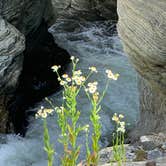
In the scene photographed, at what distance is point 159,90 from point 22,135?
3356 mm

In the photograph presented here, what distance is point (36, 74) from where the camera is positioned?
29.4 feet

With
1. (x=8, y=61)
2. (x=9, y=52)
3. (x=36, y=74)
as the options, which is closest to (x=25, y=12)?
(x=36, y=74)

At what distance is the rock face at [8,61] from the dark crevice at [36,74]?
29 centimetres

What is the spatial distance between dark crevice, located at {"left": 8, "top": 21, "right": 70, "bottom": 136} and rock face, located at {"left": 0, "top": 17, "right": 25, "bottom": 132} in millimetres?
295

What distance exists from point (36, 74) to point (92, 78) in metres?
1.17

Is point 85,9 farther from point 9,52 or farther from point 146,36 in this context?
point 146,36

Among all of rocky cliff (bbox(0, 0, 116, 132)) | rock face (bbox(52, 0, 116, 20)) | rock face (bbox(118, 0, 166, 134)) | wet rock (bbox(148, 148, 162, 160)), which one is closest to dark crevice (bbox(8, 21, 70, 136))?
rocky cliff (bbox(0, 0, 116, 132))

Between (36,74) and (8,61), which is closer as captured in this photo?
(8,61)

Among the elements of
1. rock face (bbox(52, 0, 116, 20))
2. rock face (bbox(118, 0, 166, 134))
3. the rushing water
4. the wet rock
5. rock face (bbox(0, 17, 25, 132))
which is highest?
rock face (bbox(118, 0, 166, 134))

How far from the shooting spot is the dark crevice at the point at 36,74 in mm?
7777

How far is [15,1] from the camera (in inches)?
306

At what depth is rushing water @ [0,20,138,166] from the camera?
6961mm

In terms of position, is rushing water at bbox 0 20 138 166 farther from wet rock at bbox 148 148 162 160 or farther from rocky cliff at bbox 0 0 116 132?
wet rock at bbox 148 148 162 160

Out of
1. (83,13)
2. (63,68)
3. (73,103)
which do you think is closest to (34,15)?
(63,68)
